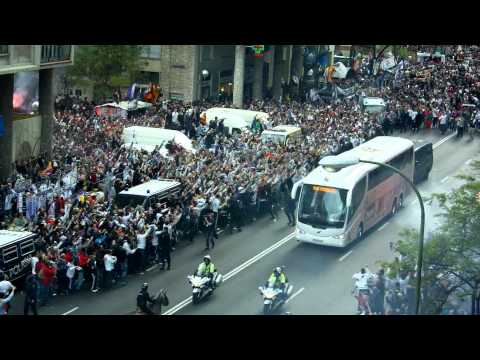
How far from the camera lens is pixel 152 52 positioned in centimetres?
1872

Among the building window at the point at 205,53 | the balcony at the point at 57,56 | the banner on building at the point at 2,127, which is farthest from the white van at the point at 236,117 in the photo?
the banner on building at the point at 2,127

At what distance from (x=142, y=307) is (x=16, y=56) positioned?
24.8ft

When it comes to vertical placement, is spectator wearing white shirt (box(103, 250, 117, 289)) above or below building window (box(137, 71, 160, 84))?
below

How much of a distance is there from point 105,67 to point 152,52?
40.7 inches

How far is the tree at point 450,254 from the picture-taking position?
53.5ft

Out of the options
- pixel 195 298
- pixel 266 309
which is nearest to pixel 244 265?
pixel 195 298

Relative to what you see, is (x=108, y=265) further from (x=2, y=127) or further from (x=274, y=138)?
(x=2, y=127)

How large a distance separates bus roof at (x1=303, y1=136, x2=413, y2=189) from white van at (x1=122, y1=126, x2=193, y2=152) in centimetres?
286

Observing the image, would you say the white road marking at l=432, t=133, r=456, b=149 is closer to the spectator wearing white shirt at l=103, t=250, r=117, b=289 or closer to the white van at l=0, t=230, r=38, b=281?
the spectator wearing white shirt at l=103, t=250, r=117, b=289

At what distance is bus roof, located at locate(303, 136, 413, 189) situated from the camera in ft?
60.1

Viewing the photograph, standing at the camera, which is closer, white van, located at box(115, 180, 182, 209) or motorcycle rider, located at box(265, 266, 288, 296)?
motorcycle rider, located at box(265, 266, 288, 296)

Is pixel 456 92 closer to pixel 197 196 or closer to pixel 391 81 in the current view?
pixel 391 81

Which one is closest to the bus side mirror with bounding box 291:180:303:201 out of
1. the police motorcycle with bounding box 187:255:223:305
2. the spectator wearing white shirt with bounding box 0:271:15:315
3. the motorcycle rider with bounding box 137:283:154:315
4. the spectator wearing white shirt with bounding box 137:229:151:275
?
the police motorcycle with bounding box 187:255:223:305
